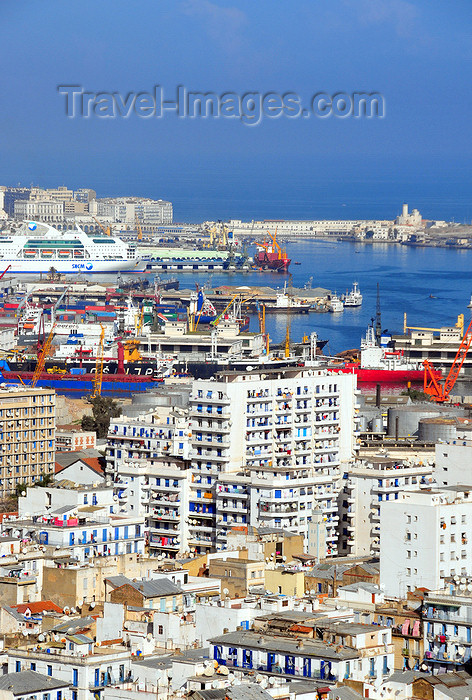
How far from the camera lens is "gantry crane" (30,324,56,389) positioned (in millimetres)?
40062

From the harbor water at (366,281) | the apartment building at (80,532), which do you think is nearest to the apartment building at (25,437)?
the apartment building at (80,532)

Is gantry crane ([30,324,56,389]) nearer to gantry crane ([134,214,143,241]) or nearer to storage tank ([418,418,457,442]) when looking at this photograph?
storage tank ([418,418,457,442])

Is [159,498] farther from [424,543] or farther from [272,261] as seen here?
[272,261]

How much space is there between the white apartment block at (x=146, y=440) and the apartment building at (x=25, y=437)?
7.67 ft

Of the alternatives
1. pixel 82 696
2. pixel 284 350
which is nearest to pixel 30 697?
pixel 82 696

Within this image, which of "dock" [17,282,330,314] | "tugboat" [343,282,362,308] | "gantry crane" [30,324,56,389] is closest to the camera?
"gantry crane" [30,324,56,389]

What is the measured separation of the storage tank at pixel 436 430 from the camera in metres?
25.7

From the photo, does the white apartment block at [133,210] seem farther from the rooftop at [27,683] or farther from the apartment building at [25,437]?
the rooftop at [27,683]

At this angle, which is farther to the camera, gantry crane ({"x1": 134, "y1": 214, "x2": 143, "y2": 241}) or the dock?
gantry crane ({"x1": 134, "y1": 214, "x2": 143, "y2": 241})

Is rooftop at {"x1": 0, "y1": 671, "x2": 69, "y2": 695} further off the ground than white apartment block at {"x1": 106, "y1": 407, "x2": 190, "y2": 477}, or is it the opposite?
white apartment block at {"x1": 106, "y1": 407, "x2": 190, "y2": 477}

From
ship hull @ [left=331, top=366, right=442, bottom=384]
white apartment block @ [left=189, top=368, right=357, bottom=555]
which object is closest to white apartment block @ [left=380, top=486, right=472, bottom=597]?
white apartment block @ [left=189, top=368, right=357, bottom=555]

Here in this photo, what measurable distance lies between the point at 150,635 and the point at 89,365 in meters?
29.3

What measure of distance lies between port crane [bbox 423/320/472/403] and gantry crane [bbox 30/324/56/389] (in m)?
7.91

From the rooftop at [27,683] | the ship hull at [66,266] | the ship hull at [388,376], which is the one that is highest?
the ship hull at [66,266]
